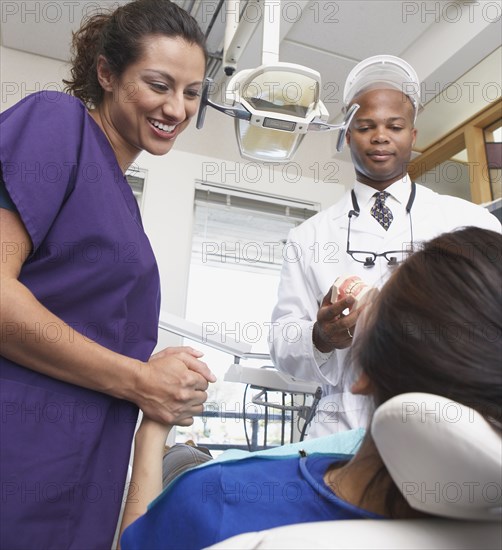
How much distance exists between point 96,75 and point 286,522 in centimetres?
93

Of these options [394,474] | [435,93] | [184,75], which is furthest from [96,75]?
[435,93]

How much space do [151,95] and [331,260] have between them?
71 cm

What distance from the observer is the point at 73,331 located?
791 millimetres

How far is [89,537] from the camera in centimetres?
82

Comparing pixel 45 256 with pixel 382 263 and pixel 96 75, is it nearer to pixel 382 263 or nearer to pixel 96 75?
pixel 96 75

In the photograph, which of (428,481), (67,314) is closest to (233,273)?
(67,314)

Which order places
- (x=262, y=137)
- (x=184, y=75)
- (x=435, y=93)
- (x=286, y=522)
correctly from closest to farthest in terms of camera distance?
(x=286, y=522) → (x=184, y=75) → (x=262, y=137) → (x=435, y=93)

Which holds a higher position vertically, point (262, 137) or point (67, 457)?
point (262, 137)

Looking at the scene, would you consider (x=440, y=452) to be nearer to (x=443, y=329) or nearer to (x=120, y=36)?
(x=443, y=329)

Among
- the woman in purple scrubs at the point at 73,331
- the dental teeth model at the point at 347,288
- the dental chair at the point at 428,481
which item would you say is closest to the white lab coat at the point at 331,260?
the dental teeth model at the point at 347,288

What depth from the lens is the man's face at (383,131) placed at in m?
1.49

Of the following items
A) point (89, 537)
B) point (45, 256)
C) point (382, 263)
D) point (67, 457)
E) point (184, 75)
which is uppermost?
point (184, 75)

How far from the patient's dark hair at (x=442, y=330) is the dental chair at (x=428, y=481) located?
4 centimetres

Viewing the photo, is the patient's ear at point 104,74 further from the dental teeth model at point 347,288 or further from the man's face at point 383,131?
the man's face at point 383,131
